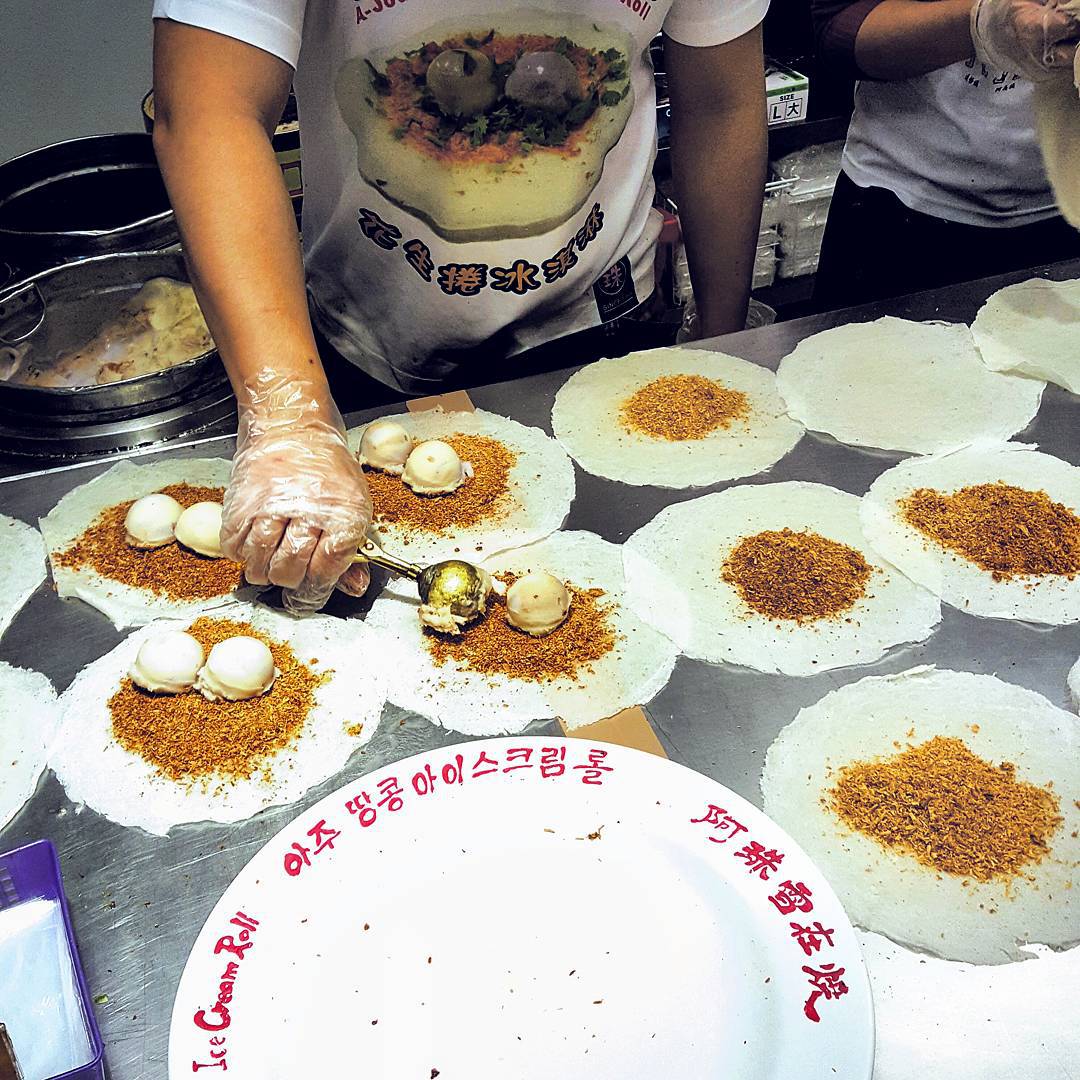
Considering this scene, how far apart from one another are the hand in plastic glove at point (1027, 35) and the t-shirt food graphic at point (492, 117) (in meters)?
0.82

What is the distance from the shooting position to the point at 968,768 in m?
1.28

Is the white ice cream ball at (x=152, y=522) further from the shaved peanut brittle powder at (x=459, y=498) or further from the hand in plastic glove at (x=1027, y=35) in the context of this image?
the hand in plastic glove at (x=1027, y=35)

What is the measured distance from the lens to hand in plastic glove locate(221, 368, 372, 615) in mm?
1414

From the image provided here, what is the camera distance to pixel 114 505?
5.94ft

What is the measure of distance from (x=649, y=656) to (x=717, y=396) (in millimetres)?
762

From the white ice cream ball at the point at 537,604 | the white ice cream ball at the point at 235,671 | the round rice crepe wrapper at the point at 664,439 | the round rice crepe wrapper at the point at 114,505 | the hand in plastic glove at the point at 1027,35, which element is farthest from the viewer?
the hand in plastic glove at the point at 1027,35

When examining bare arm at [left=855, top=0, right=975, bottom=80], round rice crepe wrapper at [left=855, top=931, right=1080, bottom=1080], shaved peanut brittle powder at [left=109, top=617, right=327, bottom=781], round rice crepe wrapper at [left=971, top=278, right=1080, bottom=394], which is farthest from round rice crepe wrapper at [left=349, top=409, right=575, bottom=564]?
bare arm at [left=855, top=0, right=975, bottom=80]

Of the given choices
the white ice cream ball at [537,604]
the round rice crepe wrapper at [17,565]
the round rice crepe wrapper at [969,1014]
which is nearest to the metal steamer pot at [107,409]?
the round rice crepe wrapper at [17,565]

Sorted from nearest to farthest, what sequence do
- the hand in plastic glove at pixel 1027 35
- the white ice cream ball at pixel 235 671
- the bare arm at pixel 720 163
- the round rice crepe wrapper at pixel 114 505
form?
1. the white ice cream ball at pixel 235 671
2. the round rice crepe wrapper at pixel 114 505
3. the hand in plastic glove at pixel 1027 35
4. the bare arm at pixel 720 163

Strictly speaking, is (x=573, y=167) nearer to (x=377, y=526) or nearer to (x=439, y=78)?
(x=439, y=78)

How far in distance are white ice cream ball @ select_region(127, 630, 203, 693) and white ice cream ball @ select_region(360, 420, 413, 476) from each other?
559 mm

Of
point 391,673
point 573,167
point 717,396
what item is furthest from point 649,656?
point 573,167

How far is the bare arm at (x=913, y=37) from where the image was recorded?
217cm

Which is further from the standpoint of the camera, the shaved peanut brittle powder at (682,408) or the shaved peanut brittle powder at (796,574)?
the shaved peanut brittle powder at (682,408)
